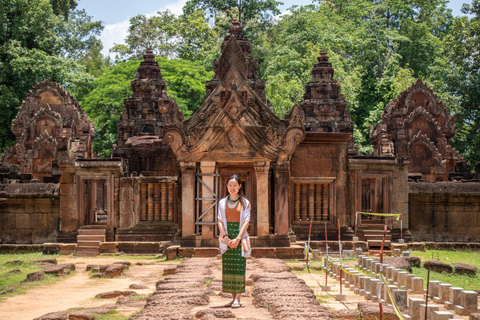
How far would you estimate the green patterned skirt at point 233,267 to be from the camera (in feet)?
36.1

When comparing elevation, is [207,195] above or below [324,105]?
below

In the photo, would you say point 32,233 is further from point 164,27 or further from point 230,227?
point 164,27

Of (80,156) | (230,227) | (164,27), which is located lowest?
(230,227)

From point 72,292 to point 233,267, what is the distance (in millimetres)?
4384

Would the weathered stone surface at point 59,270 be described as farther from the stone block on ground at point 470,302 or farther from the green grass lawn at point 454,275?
the stone block on ground at point 470,302

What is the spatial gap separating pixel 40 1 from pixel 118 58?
13.4m

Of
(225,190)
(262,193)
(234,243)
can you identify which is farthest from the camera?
(225,190)

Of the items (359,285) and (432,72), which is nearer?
(359,285)

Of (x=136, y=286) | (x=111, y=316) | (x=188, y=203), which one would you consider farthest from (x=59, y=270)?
(x=111, y=316)

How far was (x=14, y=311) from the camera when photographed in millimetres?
11750

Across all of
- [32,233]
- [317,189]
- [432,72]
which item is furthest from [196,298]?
[432,72]

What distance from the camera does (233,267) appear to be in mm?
11125

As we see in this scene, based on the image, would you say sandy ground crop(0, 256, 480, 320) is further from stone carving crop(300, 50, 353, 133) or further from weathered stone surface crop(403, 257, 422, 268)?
stone carving crop(300, 50, 353, 133)

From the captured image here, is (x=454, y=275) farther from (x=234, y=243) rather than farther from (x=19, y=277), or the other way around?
(x=19, y=277)
